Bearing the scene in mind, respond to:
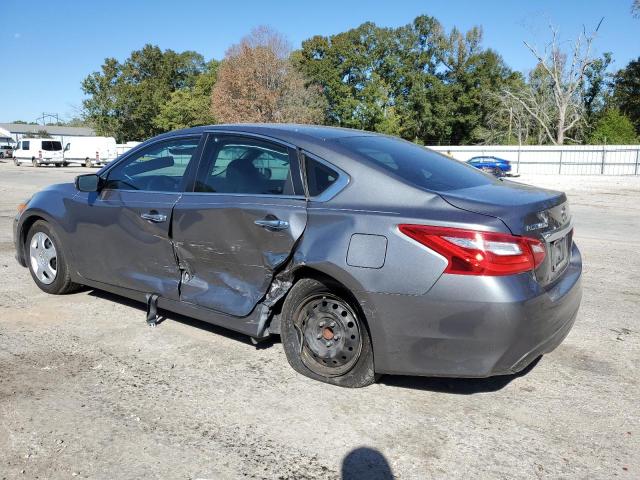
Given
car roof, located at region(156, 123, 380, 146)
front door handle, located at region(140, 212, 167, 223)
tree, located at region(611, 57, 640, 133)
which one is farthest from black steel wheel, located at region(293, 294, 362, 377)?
tree, located at region(611, 57, 640, 133)

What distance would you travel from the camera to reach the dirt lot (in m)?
2.63

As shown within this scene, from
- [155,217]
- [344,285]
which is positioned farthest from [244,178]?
[344,285]

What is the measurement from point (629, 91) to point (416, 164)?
62.4 m

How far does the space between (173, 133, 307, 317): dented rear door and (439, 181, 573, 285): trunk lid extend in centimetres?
102

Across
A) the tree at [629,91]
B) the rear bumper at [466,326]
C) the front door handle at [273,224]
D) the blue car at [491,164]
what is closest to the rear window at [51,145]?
the blue car at [491,164]

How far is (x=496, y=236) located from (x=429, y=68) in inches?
2715

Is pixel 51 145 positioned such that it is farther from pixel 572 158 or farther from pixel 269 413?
pixel 269 413

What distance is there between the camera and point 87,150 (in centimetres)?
Answer: 4022

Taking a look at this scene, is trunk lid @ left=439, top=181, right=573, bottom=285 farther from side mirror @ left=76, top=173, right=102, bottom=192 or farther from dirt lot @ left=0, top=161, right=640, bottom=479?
side mirror @ left=76, top=173, right=102, bottom=192

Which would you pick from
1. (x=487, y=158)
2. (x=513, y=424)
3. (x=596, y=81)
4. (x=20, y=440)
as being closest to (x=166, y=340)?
(x=20, y=440)

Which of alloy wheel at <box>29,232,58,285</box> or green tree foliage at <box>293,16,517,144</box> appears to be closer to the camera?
alloy wheel at <box>29,232,58,285</box>

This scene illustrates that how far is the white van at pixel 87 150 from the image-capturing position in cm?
4006

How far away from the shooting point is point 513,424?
9.87 feet

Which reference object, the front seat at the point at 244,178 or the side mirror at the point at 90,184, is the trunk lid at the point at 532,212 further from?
the side mirror at the point at 90,184
